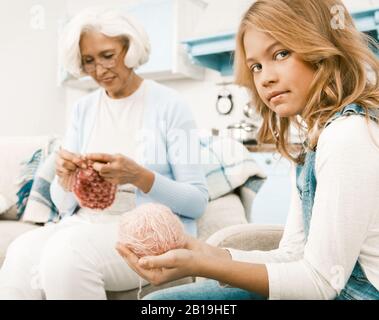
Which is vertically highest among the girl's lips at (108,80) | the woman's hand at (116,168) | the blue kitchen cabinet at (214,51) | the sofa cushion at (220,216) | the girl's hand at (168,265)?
the blue kitchen cabinet at (214,51)

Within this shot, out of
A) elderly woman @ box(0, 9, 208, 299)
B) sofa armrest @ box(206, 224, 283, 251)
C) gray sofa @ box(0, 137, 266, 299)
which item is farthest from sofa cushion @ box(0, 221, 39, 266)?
sofa armrest @ box(206, 224, 283, 251)

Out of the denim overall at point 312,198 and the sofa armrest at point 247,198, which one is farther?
the sofa armrest at point 247,198

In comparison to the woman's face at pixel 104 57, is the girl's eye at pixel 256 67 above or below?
below

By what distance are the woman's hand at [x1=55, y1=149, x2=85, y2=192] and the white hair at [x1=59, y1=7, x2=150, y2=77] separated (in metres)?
0.22

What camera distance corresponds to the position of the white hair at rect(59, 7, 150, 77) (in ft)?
2.71

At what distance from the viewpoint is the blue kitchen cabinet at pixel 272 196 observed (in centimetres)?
119

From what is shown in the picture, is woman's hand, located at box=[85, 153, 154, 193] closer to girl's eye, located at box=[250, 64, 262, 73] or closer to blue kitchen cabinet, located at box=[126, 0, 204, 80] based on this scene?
girl's eye, located at box=[250, 64, 262, 73]

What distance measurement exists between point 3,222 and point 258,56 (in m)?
0.86

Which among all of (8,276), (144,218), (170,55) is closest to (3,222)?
(8,276)

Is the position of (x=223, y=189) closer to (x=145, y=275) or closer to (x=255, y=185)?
(x=255, y=185)

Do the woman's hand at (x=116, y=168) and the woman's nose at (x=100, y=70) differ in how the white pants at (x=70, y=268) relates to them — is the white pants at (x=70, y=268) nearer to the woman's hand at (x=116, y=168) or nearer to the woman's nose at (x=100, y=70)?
the woman's hand at (x=116, y=168)

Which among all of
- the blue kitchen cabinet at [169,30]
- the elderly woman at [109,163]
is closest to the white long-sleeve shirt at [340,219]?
the elderly woman at [109,163]

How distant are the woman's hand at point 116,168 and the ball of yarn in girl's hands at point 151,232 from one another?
187 millimetres

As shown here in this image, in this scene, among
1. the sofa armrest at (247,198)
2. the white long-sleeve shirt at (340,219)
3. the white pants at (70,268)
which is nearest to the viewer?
the white long-sleeve shirt at (340,219)
